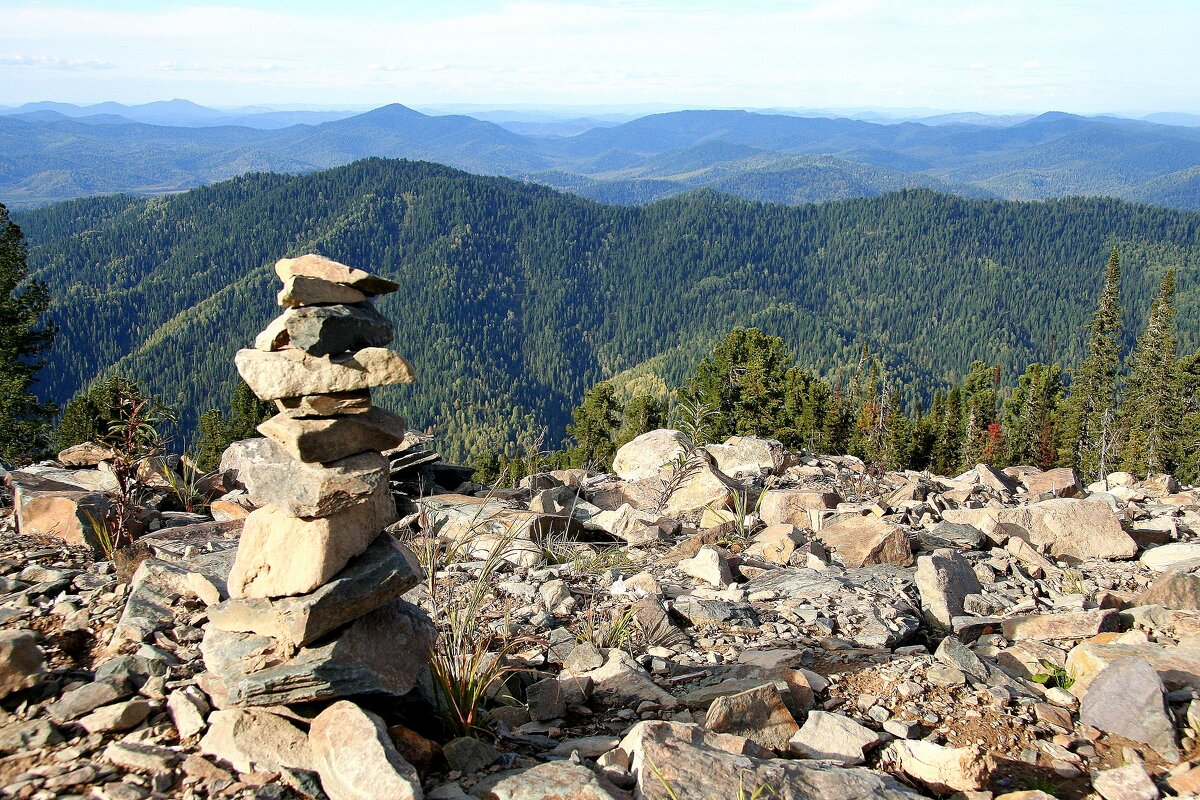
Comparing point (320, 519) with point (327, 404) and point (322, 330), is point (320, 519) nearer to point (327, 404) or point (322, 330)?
point (327, 404)

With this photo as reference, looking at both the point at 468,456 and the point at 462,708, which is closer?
the point at 462,708

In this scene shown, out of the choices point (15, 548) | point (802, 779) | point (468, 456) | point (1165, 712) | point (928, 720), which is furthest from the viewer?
point (468, 456)

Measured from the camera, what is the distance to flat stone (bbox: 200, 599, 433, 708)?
18.7ft

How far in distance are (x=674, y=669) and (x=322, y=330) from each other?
190 inches

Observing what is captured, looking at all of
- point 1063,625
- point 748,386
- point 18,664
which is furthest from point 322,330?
point 748,386

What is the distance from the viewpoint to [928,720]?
6625 millimetres

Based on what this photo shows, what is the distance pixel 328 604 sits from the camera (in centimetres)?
605

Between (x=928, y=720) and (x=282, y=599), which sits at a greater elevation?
(x=282, y=599)

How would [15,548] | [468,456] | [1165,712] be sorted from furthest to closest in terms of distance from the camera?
[468,456] → [15,548] → [1165,712]

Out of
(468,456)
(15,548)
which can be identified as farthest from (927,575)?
(468,456)

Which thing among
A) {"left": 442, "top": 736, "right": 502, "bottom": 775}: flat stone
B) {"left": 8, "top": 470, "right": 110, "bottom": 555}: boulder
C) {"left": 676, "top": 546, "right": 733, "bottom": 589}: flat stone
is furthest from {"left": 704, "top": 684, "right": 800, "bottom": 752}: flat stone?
{"left": 8, "top": 470, "right": 110, "bottom": 555}: boulder

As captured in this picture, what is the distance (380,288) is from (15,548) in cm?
643

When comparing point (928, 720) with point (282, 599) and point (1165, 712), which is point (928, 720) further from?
point (282, 599)

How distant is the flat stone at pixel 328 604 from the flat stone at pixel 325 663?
9 cm
